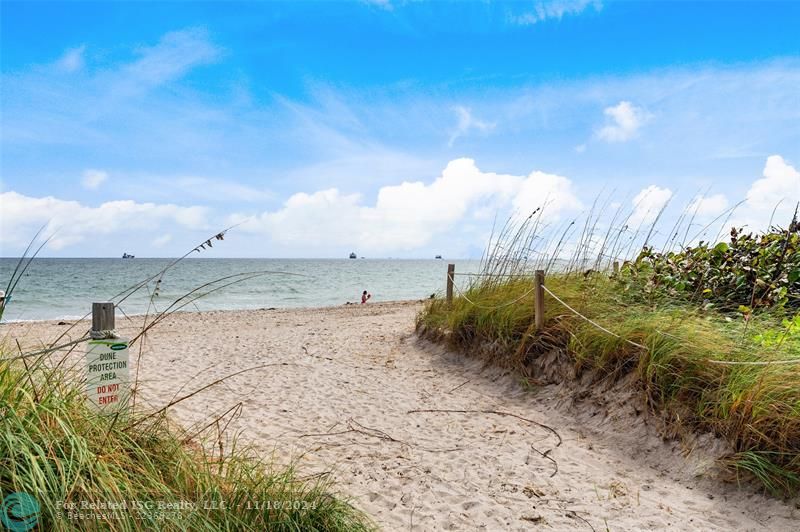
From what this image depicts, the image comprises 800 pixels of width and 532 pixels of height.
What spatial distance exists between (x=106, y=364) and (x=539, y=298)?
4.48 m

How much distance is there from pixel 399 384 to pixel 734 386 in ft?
12.0

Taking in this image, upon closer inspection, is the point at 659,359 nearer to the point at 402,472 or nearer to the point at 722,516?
the point at 722,516

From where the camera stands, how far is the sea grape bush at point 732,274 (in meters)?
5.68

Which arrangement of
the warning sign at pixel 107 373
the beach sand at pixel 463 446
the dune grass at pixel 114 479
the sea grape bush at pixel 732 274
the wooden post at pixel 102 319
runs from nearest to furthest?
the dune grass at pixel 114 479, the warning sign at pixel 107 373, the wooden post at pixel 102 319, the beach sand at pixel 463 446, the sea grape bush at pixel 732 274

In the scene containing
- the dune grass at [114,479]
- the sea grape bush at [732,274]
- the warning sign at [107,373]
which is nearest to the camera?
the dune grass at [114,479]

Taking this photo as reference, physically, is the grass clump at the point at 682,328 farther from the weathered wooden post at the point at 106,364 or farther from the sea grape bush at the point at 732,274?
the weathered wooden post at the point at 106,364

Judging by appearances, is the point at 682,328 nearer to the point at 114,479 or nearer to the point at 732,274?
the point at 732,274

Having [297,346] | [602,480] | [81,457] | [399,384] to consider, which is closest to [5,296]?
[81,457]

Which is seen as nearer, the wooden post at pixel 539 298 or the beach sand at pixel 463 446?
the beach sand at pixel 463 446

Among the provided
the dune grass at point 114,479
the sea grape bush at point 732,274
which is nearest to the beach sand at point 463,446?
the dune grass at point 114,479

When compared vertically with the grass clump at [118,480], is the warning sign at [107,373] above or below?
above

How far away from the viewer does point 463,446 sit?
4.36 meters

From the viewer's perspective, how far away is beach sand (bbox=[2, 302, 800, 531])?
3.28 metres

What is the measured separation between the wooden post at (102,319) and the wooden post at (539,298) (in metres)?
4.34
